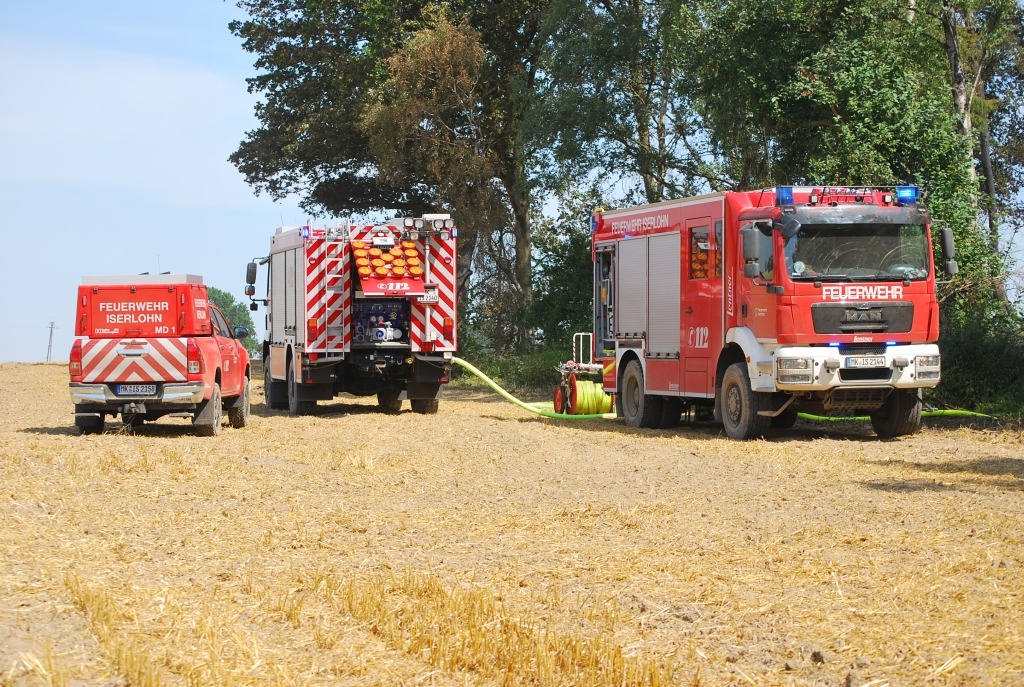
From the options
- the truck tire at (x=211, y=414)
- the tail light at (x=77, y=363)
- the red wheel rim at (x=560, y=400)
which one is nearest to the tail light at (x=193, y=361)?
the truck tire at (x=211, y=414)

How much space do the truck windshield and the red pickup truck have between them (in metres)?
7.86

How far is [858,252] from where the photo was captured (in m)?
17.6

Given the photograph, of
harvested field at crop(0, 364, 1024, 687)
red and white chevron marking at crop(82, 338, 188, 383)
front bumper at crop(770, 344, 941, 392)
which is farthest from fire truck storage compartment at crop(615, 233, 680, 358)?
red and white chevron marking at crop(82, 338, 188, 383)

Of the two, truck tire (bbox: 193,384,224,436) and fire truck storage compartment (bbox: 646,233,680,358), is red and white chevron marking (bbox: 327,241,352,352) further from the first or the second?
fire truck storage compartment (bbox: 646,233,680,358)

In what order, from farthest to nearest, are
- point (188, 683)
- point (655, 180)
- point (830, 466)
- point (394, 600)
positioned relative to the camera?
point (655, 180)
point (830, 466)
point (394, 600)
point (188, 683)

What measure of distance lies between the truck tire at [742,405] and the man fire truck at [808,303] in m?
0.02

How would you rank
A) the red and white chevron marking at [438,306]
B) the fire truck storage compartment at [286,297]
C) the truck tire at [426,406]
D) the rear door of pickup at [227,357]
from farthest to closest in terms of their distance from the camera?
1. the truck tire at [426,406]
2. the fire truck storage compartment at [286,297]
3. the red and white chevron marking at [438,306]
4. the rear door of pickup at [227,357]

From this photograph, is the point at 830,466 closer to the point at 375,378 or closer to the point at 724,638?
the point at 724,638

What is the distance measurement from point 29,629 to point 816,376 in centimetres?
1199

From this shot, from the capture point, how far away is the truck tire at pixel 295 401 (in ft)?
79.6

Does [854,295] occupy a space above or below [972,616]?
above

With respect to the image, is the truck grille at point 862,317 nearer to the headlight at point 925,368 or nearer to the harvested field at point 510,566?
the headlight at point 925,368

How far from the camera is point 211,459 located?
15.7 metres

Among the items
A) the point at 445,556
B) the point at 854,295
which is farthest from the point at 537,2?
the point at 445,556
